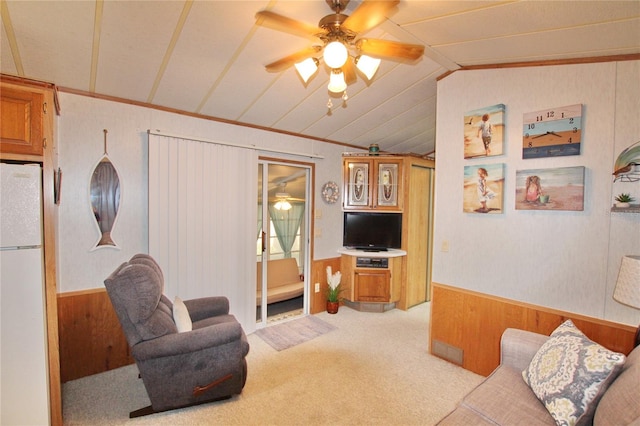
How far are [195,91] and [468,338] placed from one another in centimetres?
341

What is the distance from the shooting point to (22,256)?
1763 mm

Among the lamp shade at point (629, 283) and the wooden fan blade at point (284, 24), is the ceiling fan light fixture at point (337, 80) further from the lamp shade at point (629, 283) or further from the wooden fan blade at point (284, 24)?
the lamp shade at point (629, 283)

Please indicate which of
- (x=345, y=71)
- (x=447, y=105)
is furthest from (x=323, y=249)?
(x=345, y=71)

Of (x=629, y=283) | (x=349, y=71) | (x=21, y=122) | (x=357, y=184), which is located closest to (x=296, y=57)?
(x=349, y=71)

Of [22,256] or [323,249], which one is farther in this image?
[323,249]

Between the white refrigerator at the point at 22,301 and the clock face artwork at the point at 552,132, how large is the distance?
3.44 m

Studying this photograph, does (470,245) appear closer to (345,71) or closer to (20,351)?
(345,71)

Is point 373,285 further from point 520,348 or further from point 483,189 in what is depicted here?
point 520,348

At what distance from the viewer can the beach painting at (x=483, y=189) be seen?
2586 millimetres

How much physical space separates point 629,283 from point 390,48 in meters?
1.81

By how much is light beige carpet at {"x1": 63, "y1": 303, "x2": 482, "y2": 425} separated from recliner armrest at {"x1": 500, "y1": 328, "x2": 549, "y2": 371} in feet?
2.19

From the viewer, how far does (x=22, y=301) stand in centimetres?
176

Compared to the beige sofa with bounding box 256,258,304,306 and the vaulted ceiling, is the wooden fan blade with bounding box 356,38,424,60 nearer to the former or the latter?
the vaulted ceiling

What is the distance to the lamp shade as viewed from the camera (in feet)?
5.13
